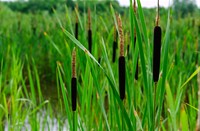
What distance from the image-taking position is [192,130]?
68.3 inches

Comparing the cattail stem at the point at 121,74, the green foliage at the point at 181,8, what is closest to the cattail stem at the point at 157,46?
the cattail stem at the point at 121,74

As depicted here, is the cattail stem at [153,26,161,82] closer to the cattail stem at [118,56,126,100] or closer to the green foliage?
the cattail stem at [118,56,126,100]

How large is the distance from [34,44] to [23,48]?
192mm

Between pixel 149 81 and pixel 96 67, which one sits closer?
pixel 149 81

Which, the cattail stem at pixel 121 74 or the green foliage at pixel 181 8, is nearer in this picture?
the cattail stem at pixel 121 74

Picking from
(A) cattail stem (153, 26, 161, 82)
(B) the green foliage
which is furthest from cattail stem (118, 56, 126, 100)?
(B) the green foliage

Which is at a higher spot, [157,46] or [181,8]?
[181,8]

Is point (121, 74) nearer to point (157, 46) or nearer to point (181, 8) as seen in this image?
point (157, 46)

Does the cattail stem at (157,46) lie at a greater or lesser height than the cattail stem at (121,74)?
greater

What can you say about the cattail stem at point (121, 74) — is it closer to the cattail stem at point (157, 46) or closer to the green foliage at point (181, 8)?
the cattail stem at point (157, 46)

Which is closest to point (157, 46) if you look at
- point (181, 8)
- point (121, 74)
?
point (121, 74)

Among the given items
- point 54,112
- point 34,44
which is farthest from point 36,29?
point 54,112

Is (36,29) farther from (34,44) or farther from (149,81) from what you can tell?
(149,81)

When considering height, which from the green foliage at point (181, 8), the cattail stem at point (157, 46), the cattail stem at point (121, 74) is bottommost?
the cattail stem at point (121, 74)
